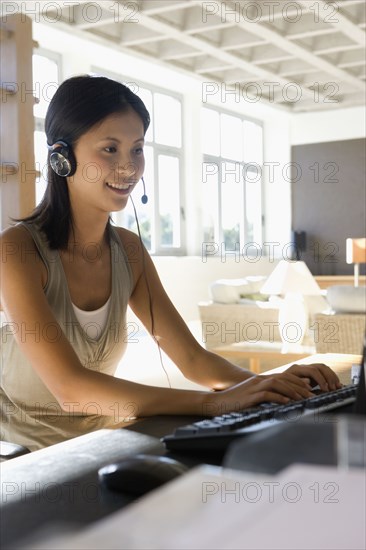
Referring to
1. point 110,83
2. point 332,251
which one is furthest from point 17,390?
point 332,251

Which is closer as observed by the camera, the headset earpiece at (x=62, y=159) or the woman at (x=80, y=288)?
the woman at (x=80, y=288)

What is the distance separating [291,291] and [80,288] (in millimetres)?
4366

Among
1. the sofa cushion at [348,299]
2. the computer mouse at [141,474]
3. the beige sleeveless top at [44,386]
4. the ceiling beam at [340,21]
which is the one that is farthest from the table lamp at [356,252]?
the computer mouse at [141,474]

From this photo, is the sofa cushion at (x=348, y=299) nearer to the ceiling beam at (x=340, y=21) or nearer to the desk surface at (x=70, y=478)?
the ceiling beam at (x=340, y=21)

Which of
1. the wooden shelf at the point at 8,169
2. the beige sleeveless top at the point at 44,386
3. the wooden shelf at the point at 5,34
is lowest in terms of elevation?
the beige sleeveless top at the point at 44,386

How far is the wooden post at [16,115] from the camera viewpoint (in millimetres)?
4453

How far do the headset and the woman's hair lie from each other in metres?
0.03

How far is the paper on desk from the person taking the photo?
270 mm

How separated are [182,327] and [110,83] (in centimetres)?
62

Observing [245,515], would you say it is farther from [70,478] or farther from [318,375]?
[318,375]

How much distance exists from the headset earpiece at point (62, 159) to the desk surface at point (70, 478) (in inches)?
28.1

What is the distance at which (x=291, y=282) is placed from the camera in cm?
599

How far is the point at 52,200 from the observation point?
5.94 ft

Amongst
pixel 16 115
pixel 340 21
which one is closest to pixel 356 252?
pixel 340 21
